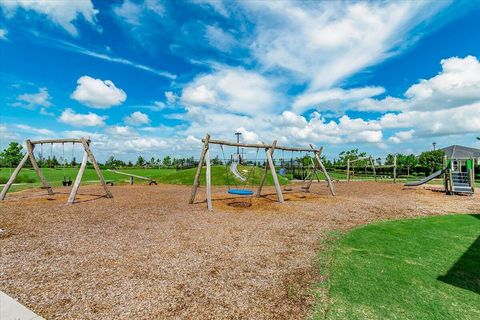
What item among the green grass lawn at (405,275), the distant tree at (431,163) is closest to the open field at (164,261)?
the green grass lawn at (405,275)

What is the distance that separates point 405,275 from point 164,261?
4.73 metres

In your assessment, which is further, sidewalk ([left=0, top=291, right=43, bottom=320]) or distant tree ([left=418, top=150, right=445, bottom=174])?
distant tree ([left=418, top=150, right=445, bottom=174])

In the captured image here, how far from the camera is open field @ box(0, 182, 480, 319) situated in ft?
12.3

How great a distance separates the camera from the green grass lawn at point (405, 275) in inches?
145

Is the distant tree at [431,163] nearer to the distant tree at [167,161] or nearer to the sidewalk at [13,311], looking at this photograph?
the sidewalk at [13,311]

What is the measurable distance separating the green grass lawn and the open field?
0.54 metres

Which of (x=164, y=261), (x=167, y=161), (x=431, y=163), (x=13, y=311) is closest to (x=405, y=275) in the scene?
(x=164, y=261)

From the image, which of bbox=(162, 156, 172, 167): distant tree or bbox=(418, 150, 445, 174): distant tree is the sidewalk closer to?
bbox=(418, 150, 445, 174): distant tree

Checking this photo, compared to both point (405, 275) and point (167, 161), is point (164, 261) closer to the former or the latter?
point (405, 275)

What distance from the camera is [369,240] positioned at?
7051 mm

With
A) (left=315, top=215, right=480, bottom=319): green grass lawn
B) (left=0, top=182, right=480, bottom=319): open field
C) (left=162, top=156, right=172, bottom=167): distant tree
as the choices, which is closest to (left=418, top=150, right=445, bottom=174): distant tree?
(left=0, top=182, right=480, bottom=319): open field

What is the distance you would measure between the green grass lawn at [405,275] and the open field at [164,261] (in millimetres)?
543

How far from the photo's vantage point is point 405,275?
4.78m

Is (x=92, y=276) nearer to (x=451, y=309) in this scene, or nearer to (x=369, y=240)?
(x=451, y=309)
